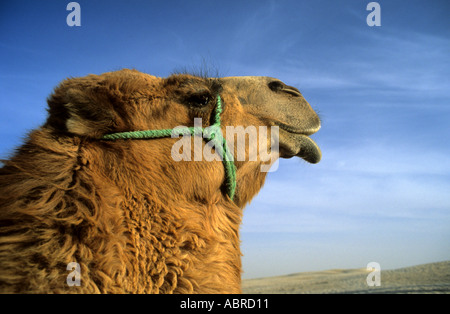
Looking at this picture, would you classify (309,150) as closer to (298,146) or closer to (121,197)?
(298,146)

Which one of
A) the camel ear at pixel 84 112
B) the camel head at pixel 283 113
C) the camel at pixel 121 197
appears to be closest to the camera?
the camel at pixel 121 197

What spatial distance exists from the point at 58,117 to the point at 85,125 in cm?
22

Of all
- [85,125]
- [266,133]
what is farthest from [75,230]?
[266,133]

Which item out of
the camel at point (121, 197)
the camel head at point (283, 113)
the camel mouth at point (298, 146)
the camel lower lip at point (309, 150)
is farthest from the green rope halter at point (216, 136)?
the camel lower lip at point (309, 150)

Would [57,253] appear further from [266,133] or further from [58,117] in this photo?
[266,133]

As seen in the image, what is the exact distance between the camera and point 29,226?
192 centimetres

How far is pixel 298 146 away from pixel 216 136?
0.78 metres

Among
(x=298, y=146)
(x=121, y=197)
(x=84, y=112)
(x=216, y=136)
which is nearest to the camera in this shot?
(x=121, y=197)

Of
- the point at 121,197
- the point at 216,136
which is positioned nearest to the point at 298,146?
the point at 216,136

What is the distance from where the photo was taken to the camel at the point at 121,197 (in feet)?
6.27

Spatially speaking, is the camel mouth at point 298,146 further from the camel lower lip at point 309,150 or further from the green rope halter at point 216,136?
the green rope halter at point 216,136

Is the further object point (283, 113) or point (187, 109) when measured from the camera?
point (283, 113)

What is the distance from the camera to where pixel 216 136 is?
9.12 ft

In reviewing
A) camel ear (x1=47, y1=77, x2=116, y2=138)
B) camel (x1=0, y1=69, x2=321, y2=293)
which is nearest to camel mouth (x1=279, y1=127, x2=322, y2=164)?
camel (x1=0, y1=69, x2=321, y2=293)
